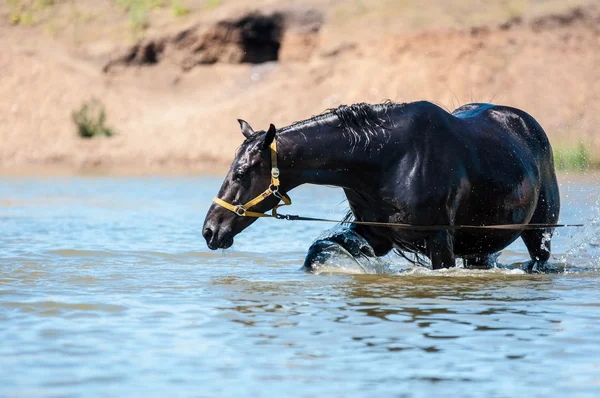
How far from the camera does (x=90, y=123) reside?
1353 inches

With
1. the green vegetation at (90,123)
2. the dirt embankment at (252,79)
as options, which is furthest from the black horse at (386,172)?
the green vegetation at (90,123)

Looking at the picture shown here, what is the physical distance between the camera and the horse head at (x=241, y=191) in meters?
7.97

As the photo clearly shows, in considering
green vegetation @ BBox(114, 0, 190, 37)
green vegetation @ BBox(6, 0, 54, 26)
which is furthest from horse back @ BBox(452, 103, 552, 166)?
green vegetation @ BBox(6, 0, 54, 26)

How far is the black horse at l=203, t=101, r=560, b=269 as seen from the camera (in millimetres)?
8039

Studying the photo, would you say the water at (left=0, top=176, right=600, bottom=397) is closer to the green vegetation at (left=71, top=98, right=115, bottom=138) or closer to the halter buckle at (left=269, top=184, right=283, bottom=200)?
the halter buckle at (left=269, top=184, right=283, bottom=200)

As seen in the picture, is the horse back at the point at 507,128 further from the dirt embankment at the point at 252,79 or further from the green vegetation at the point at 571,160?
the dirt embankment at the point at 252,79

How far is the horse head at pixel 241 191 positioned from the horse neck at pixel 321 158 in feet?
0.47

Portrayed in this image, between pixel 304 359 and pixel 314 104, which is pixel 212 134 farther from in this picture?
pixel 304 359

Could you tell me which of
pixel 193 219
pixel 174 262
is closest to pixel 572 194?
pixel 193 219

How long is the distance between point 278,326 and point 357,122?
2267 mm

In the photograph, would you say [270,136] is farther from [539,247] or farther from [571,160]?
[571,160]

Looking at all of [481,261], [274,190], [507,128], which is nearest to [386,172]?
[274,190]

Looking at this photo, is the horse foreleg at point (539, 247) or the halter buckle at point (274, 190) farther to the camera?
the horse foreleg at point (539, 247)

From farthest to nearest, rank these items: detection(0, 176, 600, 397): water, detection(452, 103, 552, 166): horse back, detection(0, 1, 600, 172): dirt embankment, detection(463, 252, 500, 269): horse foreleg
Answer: detection(0, 1, 600, 172): dirt embankment, detection(463, 252, 500, 269): horse foreleg, detection(452, 103, 552, 166): horse back, detection(0, 176, 600, 397): water
